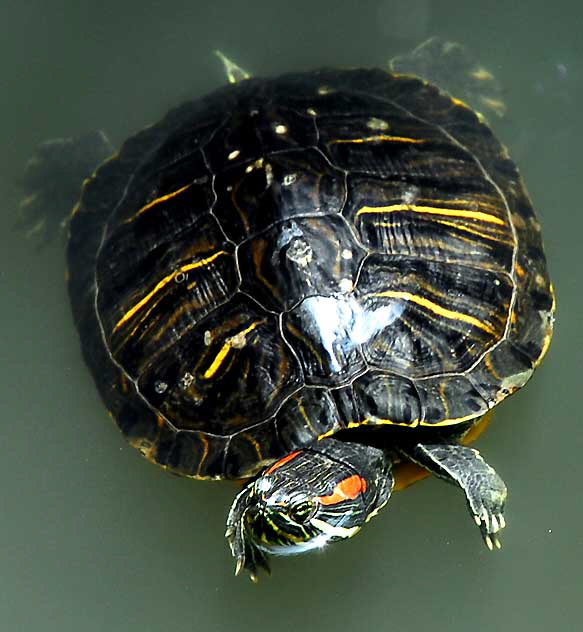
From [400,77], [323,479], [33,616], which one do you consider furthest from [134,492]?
[400,77]

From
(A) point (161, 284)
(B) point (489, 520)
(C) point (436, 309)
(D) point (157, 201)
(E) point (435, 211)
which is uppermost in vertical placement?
(D) point (157, 201)

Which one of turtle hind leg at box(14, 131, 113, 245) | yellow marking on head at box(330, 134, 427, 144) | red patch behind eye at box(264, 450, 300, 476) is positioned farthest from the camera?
turtle hind leg at box(14, 131, 113, 245)

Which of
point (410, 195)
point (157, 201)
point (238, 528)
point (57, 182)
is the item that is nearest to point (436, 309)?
point (410, 195)

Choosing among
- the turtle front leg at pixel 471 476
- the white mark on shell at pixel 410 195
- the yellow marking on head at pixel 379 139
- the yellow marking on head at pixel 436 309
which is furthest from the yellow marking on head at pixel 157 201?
the turtle front leg at pixel 471 476

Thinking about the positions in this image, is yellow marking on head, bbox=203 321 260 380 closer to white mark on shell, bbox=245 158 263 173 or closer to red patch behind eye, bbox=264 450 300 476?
red patch behind eye, bbox=264 450 300 476

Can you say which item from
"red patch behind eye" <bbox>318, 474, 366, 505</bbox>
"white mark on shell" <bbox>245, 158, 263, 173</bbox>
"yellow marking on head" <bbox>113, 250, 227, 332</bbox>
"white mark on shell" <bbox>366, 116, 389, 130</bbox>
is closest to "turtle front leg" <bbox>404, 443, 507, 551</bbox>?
"red patch behind eye" <bbox>318, 474, 366, 505</bbox>

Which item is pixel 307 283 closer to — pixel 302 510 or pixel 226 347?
pixel 226 347
